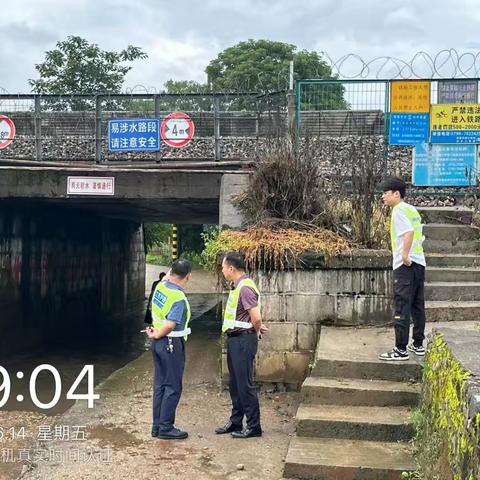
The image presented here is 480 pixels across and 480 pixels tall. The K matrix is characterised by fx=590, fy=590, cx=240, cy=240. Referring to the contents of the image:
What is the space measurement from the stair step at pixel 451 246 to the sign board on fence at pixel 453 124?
2.28 m

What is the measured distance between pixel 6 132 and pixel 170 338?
26.6 ft

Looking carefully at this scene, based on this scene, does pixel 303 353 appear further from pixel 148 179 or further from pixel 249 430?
pixel 148 179

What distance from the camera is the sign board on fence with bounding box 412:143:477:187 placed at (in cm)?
1012

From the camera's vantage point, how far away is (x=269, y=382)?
7.04m

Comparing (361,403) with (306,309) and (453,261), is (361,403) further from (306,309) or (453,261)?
(453,261)

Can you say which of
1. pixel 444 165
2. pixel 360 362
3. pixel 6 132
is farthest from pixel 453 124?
pixel 6 132

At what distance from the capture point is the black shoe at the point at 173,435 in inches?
219

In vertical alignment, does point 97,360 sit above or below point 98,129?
below

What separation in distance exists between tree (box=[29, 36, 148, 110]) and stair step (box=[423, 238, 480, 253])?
1833cm

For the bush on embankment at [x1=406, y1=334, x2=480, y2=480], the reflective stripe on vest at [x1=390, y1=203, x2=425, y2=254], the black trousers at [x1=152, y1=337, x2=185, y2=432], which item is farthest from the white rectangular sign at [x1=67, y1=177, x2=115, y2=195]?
→ the bush on embankment at [x1=406, y1=334, x2=480, y2=480]

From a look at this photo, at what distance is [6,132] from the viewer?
11836mm

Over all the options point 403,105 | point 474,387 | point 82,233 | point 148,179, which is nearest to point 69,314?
point 82,233

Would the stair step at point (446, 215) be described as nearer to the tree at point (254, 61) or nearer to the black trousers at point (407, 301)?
the black trousers at point (407, 301)

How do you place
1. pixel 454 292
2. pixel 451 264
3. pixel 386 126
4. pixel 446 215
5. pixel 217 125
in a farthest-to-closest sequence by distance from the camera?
pixel 217 125 → pixel 386 126 → pixel 446 215 → pixel 451 264 → pixel 454 292
